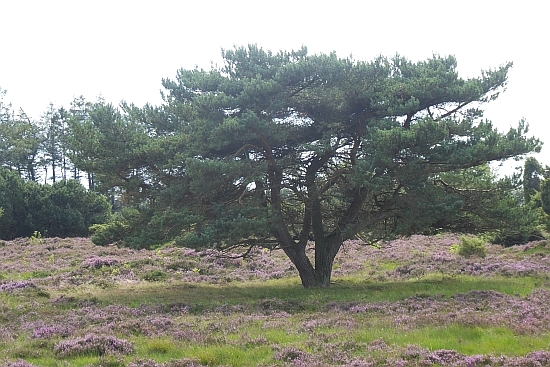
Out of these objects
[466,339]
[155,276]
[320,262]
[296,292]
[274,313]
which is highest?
[320,262]

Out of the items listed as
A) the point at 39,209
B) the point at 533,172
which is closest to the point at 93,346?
the point at 39,209

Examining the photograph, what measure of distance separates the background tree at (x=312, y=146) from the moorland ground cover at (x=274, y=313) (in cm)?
196

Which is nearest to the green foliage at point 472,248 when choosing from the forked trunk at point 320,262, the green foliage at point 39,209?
the forked trunk at point 320,262

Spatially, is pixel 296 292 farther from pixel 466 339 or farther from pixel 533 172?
pixel 533 172

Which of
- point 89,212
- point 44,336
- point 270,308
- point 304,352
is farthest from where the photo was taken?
point 89,212

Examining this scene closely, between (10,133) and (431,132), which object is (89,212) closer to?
(10,133)

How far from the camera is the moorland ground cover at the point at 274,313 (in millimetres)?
8016

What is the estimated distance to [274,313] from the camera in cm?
1245

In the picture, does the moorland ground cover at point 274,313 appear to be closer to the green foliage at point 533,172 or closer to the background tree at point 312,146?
the background tree at point 312,146

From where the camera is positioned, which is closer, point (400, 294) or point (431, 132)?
point (431, 132)

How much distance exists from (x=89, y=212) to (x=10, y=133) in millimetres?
17019

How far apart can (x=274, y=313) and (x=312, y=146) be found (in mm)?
5119

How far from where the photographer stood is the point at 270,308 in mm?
13219

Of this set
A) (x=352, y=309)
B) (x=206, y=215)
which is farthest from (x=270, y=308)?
(x=206, y=215)
